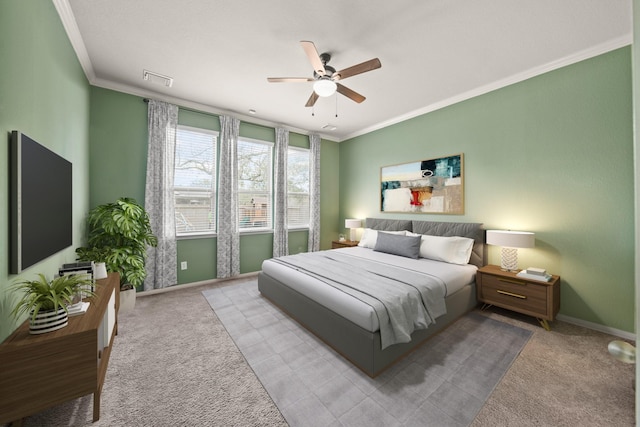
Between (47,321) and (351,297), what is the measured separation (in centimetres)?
199

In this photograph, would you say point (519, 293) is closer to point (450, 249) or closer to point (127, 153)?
point (450, 249)

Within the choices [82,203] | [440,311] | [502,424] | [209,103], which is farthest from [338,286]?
[209,103]

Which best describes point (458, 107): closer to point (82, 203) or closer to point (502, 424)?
point (502, 424)

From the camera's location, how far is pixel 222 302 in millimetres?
3400

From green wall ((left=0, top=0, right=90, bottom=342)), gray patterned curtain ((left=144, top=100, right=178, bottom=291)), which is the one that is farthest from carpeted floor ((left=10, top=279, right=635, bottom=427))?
gray patterned curtain ((left=144, top=100, right=178, bottom=291))

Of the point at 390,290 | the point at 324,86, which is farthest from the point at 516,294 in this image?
the point at 324,86

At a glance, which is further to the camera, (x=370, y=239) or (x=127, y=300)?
(x=370, y=239)

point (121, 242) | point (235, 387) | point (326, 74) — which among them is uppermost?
point (326, 74)

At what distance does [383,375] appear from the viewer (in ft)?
6.50

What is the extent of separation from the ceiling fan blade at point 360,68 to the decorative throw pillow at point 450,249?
2.41 meters

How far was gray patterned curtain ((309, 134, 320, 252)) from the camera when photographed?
546 centimetres

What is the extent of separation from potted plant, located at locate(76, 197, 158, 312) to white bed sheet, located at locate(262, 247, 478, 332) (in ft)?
5.15

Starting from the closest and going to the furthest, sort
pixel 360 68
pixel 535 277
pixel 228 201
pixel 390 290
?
pixel 390 290
pixel 360 68
pixel 535 277
pixel 228 201

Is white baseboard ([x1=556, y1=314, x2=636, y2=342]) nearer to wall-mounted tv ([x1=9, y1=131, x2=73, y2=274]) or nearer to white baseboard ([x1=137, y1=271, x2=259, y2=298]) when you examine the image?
white baseboard ([x1=137, y1=271, x2=259, y2=298])
